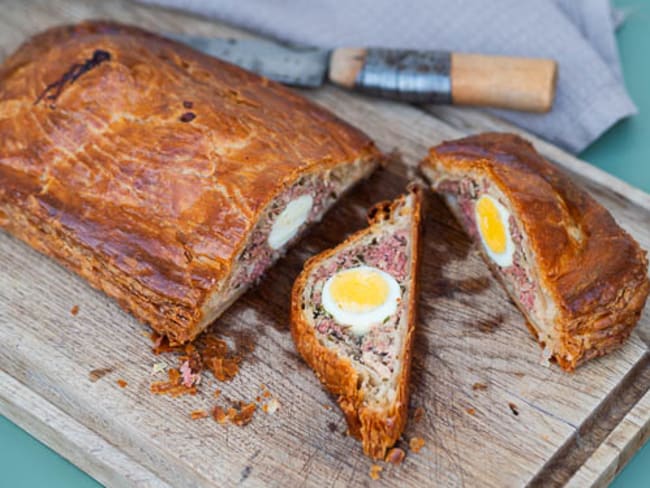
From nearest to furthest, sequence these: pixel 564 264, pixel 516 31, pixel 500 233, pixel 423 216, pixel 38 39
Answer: pixel 564 264
pixel 500 233
pixel 423 216
pixel 38 39
pixel 516 31

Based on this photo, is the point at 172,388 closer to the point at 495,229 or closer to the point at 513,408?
the point at 513,408

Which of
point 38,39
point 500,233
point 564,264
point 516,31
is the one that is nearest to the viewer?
point 564,264

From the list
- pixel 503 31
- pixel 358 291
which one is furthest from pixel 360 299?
pixel 503 31

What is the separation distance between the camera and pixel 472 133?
6.84m

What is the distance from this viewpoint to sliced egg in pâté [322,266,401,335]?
211 inches

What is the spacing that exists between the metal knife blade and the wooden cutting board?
128cm

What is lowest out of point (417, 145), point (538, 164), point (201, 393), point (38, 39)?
point (201, 393)

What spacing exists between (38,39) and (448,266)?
10.1ft

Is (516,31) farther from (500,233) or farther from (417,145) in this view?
(500,233)

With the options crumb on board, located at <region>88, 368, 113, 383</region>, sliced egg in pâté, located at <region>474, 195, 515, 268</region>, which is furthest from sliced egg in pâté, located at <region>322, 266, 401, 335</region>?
crumb on board, located at <region>88, 368, 113, 383</region>

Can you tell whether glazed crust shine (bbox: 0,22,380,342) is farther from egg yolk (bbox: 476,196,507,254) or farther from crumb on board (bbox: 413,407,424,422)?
crumb on board (bbox: 413,407,424,422)

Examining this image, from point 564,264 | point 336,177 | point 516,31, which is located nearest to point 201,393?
point 336,177

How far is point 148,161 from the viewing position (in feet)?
18.7

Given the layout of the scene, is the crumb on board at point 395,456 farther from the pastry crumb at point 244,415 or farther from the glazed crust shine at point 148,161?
the glazed crust shine at point 148,161
